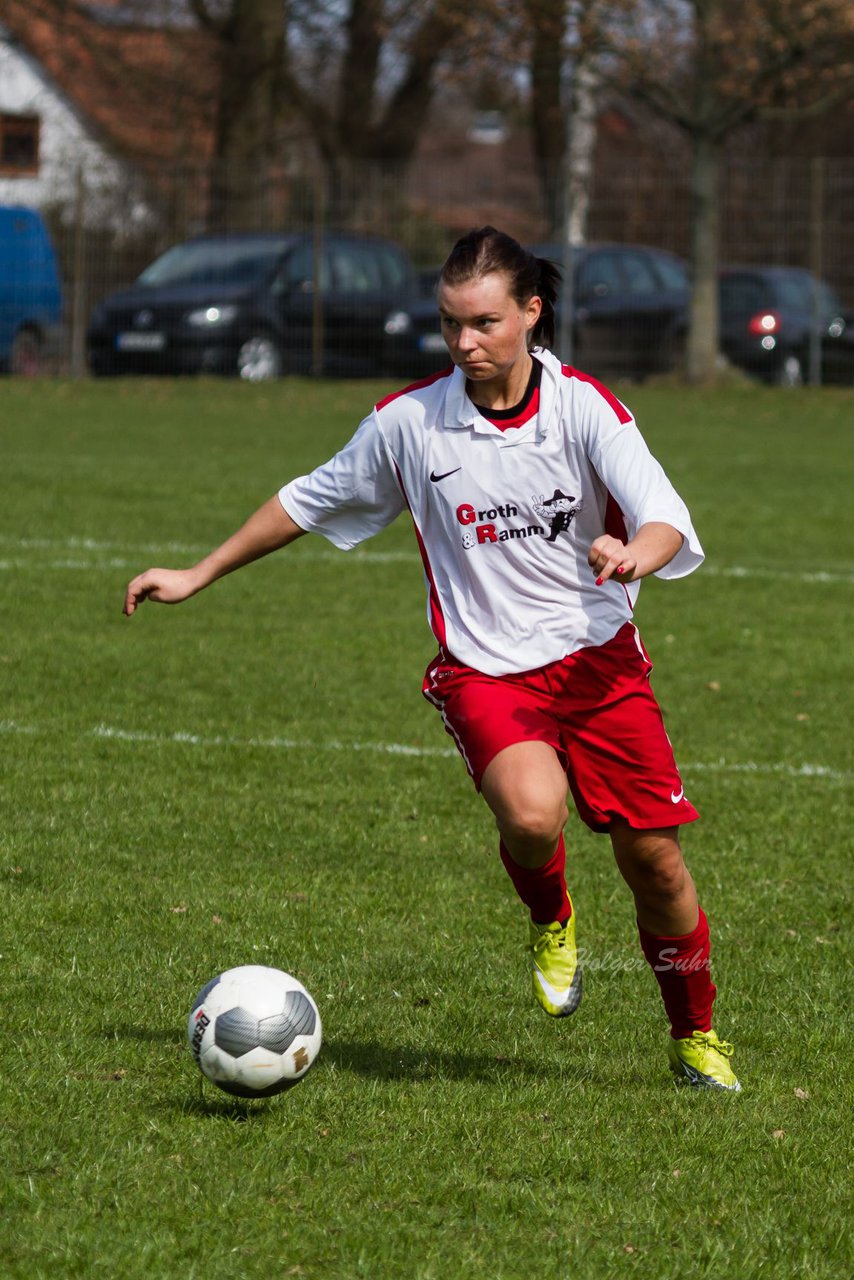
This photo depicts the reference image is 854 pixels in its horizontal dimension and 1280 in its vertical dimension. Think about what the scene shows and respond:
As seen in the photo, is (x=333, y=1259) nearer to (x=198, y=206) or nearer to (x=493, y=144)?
(x=198, y=206)

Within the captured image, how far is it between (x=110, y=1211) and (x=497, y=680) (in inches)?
61.3

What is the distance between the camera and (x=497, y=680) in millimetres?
4684

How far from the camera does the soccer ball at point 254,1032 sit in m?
4.25

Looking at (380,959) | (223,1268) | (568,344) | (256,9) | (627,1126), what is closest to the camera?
(223,1268)

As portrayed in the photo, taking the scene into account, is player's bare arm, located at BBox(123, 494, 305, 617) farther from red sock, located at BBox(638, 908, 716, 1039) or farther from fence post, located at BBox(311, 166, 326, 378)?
Answer: fence post, located at BBox(311, 166, 326, 378)

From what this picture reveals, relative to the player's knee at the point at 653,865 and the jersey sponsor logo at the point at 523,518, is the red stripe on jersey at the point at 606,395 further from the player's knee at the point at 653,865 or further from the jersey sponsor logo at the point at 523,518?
the player's knee at the point at 653,865

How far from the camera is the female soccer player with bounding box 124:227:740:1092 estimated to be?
456 centimetres

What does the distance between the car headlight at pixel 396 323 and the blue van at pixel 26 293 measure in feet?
13.9

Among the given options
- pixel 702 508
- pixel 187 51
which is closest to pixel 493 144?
pixel 187 51

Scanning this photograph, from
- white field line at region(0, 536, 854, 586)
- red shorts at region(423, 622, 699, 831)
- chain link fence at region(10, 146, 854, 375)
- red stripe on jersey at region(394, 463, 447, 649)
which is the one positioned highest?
chain link fence at region(10, 146, 854, 375)

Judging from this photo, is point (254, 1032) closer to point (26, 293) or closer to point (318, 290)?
point (318, 290)

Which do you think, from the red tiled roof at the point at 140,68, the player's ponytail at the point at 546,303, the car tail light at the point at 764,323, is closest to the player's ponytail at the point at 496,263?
the player's ponytail at the point at 546,303

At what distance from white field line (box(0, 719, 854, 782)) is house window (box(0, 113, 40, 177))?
4504cm

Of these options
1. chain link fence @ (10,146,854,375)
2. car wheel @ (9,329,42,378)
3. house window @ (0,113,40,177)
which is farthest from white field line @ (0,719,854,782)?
house window @ (0,113,40,177)
